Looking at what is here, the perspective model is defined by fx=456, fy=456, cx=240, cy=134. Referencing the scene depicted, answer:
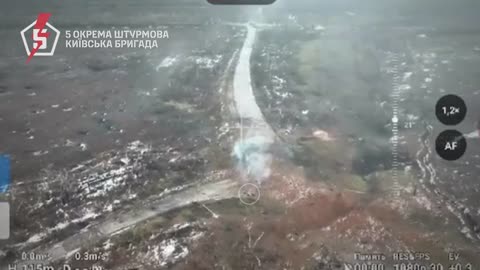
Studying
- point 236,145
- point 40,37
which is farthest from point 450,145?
point 40,37

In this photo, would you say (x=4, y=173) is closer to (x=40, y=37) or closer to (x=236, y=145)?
(x=40, y=37)

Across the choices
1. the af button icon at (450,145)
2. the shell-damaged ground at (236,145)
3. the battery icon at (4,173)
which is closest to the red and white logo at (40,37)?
the shell-damaged ground at (236,145)

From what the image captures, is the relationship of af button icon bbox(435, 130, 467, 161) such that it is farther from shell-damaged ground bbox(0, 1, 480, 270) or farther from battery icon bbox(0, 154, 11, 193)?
battery icon bbox(0, 154, 11, 193)

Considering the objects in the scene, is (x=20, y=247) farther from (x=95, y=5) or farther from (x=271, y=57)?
(x=271, y=57)

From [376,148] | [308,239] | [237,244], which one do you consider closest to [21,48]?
[237,244]

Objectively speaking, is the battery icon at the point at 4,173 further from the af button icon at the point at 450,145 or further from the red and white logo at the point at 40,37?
the af button icon at the point at 450,145
